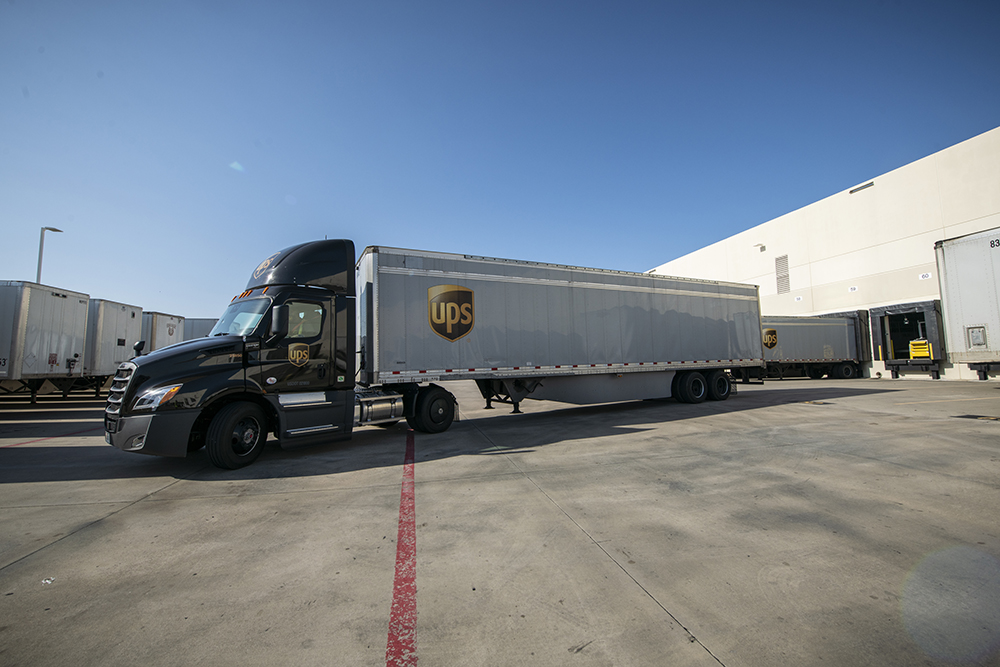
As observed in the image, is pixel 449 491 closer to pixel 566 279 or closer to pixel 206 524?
pixel 206 524

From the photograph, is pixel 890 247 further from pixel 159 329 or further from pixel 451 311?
pixel 159 329

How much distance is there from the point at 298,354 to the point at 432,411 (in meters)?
3.19

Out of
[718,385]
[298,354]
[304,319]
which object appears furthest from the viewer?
[718,385]

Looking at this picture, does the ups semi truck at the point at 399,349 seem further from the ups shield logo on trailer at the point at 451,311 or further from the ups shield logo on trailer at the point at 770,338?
the ups shield logo on trailer at the point at 770,338

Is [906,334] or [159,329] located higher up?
[159,329]

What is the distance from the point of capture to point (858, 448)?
7289 mm

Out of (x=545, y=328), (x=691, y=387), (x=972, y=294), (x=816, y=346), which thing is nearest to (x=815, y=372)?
(x=816, y=346)

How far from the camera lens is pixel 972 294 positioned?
46.6 feet

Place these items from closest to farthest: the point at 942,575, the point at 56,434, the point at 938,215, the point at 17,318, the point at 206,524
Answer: the point at 942,575, the point at 206,524, the point at 56,434, the point at 17,318, the point at 938,215

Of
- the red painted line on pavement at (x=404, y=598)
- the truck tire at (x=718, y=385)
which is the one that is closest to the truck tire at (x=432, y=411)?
the red painted line on pavement at (x=404, y=598)

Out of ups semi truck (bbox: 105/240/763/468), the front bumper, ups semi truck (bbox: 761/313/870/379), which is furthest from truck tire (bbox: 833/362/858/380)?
the front bumper

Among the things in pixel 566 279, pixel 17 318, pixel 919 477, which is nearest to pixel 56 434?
pixel 17 318

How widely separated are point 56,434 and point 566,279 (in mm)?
12538

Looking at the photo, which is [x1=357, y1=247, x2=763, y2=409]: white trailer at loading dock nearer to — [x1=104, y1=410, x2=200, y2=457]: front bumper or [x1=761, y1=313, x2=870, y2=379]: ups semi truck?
[x1=104, y1=410, x2=200, y2=457]: front bumper
